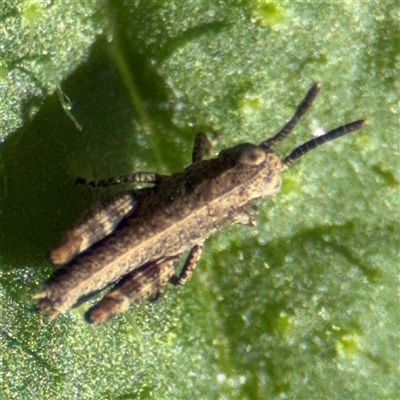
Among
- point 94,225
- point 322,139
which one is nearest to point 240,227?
point 322,139

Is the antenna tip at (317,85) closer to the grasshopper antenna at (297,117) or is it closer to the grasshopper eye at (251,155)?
the grasshopper antenna at (297,117)

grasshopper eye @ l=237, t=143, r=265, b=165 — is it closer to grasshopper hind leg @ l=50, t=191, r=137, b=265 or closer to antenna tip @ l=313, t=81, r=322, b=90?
antenna tip @ l=313, t=81, r=322, b=90

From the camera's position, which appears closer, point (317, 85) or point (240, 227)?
point (317, 85)

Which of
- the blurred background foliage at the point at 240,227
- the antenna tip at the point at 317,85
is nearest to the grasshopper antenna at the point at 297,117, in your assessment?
the antenna tip at the point at 317,85

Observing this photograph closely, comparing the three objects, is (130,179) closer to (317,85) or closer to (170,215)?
(170,215)

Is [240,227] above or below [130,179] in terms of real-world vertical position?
below

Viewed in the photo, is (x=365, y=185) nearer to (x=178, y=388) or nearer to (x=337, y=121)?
(x=337, y=121)
